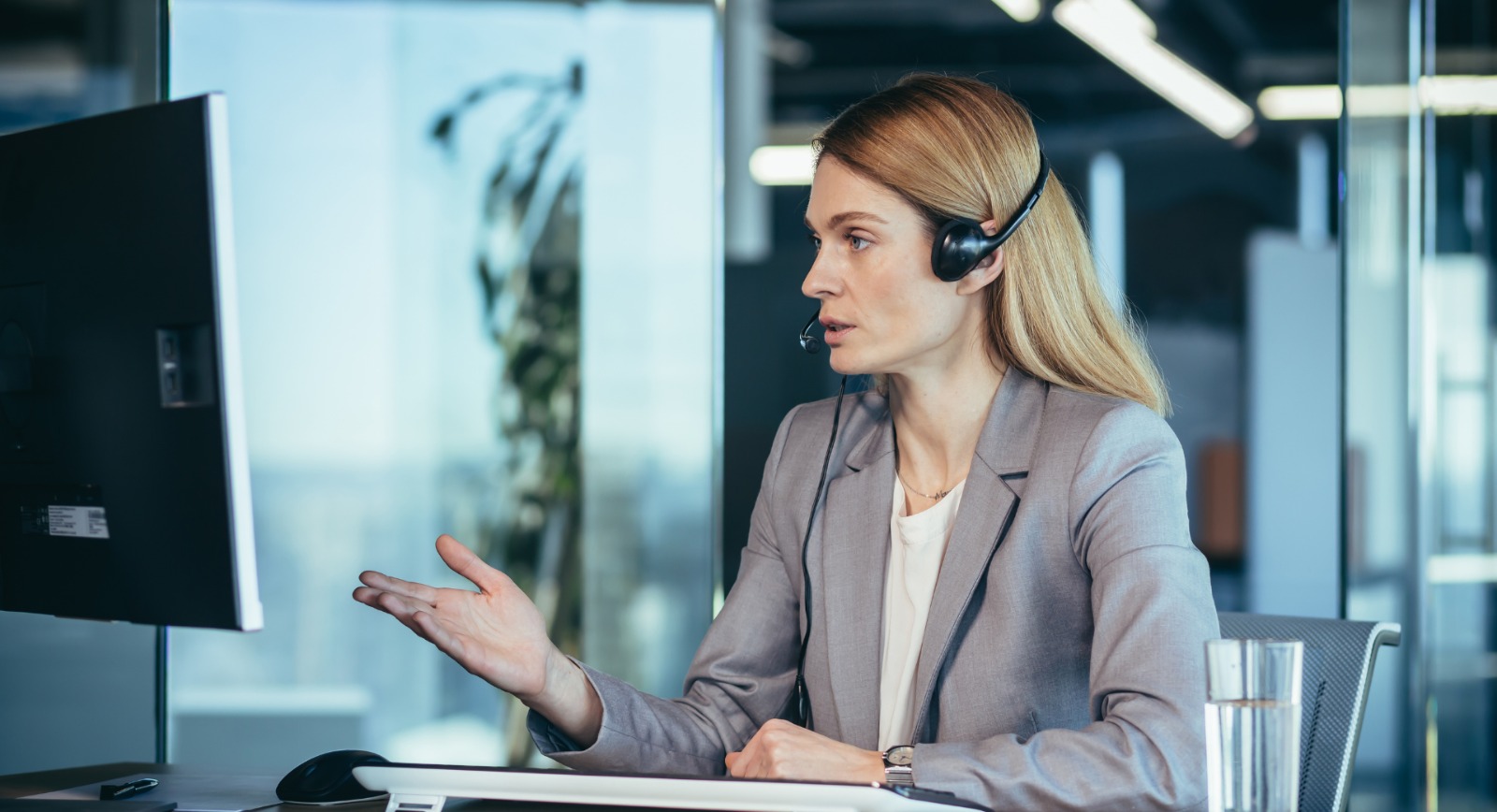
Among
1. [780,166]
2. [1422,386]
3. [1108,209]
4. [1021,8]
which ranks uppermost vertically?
[1021,8]

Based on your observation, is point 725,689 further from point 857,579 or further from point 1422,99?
point 1422,99

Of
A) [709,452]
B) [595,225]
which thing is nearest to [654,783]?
[709,452]

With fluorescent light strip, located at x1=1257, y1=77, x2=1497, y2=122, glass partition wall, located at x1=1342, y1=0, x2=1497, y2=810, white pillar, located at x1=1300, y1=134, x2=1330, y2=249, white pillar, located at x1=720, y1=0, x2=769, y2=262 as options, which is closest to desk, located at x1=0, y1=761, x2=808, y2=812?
glass partition wall, located at x1=1342, y1=0, x2=1497, y2=810

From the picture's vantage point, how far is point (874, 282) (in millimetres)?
1496

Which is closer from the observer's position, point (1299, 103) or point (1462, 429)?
point (1462, 429)

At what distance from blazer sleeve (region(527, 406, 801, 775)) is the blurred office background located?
0.98m

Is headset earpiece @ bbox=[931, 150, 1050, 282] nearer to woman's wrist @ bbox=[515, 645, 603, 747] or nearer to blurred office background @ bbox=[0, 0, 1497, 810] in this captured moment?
woman's wrist @ bbox=[515, 645, 603, 747]

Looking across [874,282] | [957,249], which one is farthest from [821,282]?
[957,249]

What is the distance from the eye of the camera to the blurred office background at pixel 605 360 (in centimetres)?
271

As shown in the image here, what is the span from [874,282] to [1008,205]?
7.3 inches

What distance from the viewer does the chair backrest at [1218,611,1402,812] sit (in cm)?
133

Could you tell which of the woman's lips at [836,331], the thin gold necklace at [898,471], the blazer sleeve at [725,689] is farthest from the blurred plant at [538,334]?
the woman's lips at [836,331]

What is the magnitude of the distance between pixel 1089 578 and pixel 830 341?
400mm

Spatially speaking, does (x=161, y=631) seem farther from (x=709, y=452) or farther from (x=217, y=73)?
(x=217, y=73)
